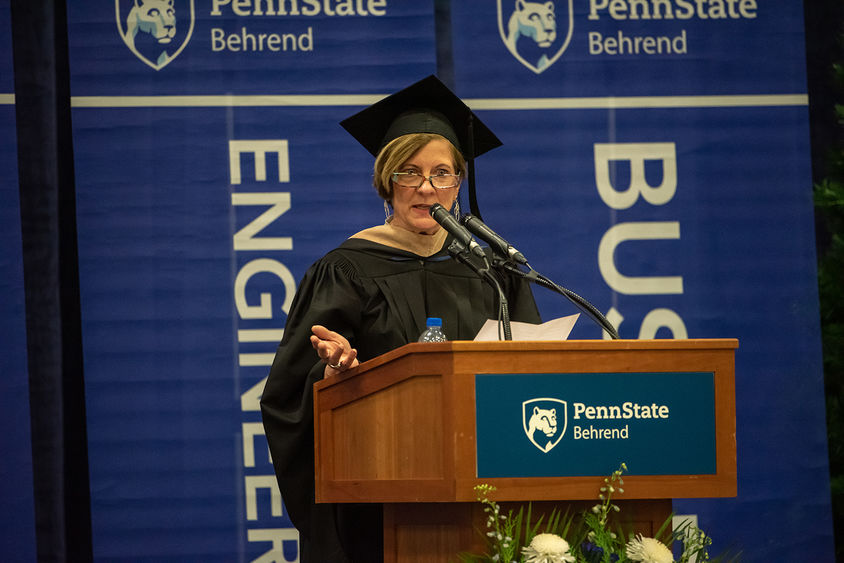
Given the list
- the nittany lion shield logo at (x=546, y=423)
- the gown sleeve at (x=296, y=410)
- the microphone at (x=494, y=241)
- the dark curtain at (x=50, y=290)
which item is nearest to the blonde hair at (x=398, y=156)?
the gown sleeve at (x=296, y=410)

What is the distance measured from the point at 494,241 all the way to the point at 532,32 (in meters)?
2.42

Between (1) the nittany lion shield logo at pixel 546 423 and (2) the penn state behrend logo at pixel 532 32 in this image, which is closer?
(1) the nittany lion shield logo at pixel 546 423

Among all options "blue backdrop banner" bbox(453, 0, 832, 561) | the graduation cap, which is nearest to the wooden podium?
the graduation cap

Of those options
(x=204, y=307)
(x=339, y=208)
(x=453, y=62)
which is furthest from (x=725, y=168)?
(x=204, y=307)

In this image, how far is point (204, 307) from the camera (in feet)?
13.4

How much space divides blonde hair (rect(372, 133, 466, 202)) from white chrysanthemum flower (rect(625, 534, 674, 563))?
1274 millimetres

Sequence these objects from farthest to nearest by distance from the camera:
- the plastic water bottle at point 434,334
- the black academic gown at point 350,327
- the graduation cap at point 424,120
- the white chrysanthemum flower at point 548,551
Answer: the graduation cap at point 424,120
the black academic gown at point 350,327
the plastic water bottle at point 434,334
the white chrysanthemum flower at point 548,551

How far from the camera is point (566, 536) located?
1879 mm

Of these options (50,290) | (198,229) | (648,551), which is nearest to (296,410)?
(648,551)

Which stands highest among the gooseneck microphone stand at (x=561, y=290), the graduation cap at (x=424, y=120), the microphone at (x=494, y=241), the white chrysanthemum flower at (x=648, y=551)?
the graduation cap at (x=424, y=120)

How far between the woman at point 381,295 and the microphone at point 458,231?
16.9 inches

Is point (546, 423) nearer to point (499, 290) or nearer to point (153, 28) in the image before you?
point (499, 290)

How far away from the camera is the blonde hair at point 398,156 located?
266 centimetres

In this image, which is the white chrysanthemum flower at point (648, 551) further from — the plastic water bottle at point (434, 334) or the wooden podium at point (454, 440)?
the plastic water bottle at point (434, 334)
